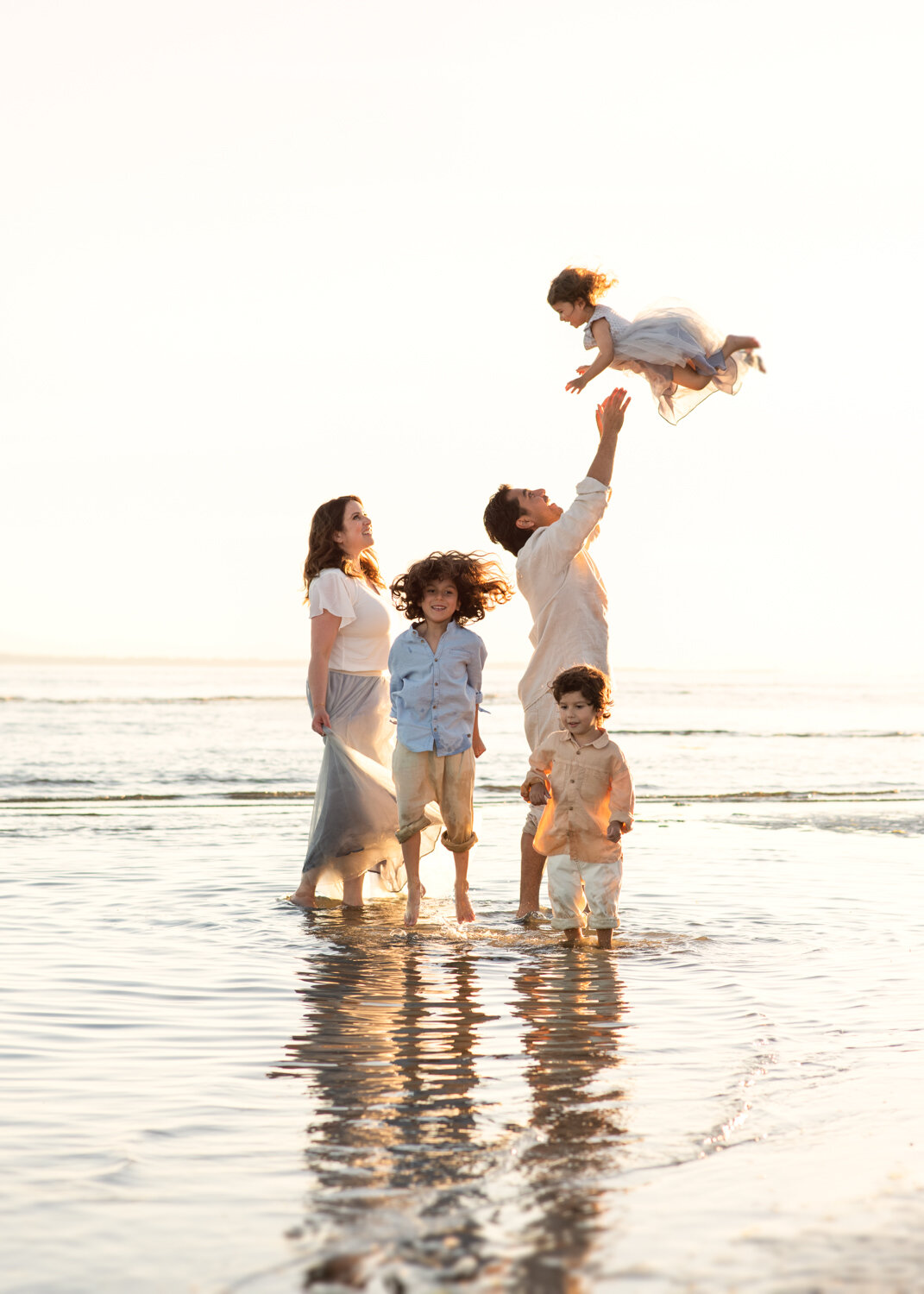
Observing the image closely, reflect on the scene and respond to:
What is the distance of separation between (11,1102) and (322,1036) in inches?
40.9

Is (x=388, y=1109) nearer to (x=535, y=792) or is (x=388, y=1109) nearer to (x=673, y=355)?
(x=535, y=792)

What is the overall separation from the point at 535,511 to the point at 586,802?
59.0 inches

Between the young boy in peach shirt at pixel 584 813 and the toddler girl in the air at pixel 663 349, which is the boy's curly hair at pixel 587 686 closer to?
the young boy in peach shirt at pixel 584 813

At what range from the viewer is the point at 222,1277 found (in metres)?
2.38

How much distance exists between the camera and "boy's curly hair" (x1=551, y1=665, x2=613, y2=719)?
568 centimetres

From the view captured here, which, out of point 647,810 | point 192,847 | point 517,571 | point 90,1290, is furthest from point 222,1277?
point 647,810

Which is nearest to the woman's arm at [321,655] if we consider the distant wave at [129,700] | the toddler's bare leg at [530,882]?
the toddler's bare leg at [530,882]

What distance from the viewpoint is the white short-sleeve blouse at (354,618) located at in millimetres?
6734

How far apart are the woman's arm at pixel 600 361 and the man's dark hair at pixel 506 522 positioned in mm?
727

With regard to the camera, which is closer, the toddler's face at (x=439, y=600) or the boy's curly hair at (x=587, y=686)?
the boy's curly hair at (x=587, y=686)

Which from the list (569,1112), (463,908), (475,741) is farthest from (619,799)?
(569,1112)

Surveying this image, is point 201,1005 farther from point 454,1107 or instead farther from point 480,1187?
point 480,1187

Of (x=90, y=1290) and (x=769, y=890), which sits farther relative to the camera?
(x=769, y=890)

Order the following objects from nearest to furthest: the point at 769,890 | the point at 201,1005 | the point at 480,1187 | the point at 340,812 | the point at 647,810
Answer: the point at 480,1187 < the point at 201,1005 < the point at 340,812 < the point at 769,890 < the point at 647,810
